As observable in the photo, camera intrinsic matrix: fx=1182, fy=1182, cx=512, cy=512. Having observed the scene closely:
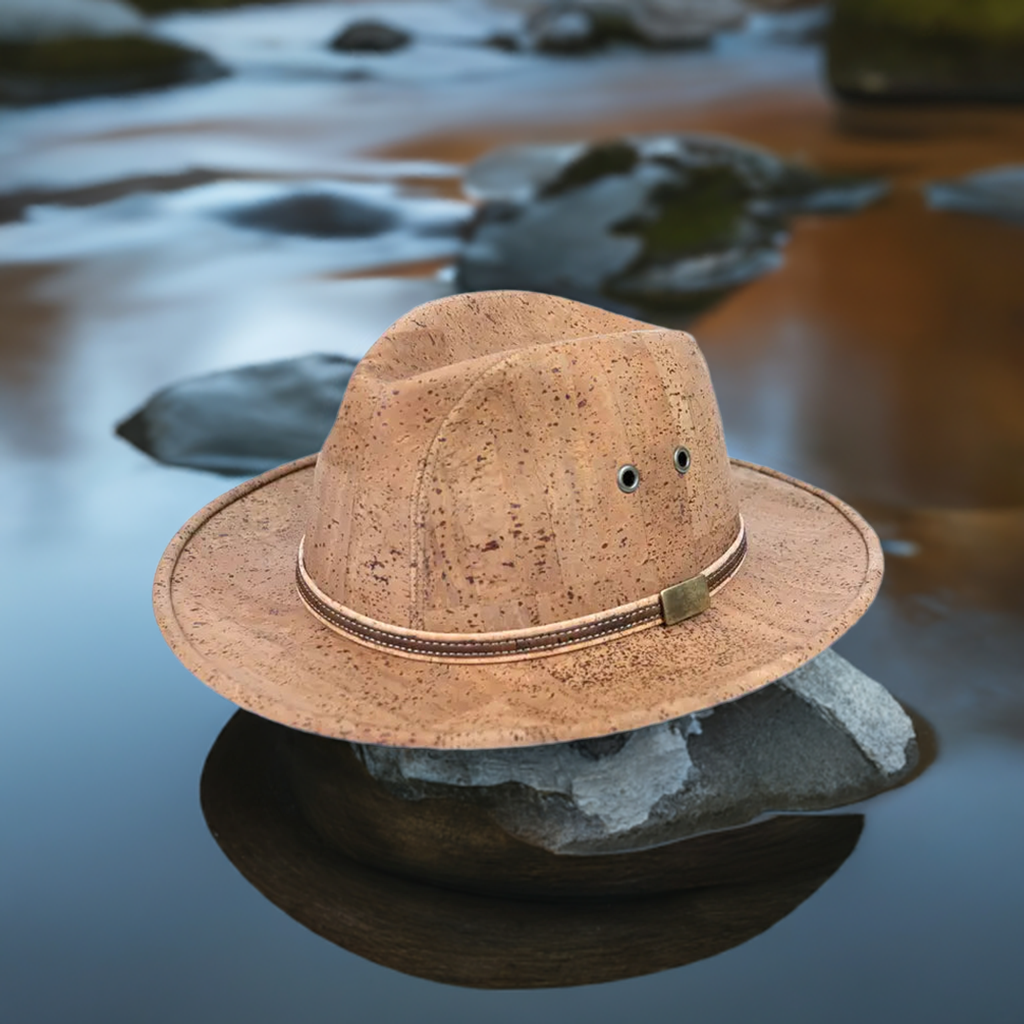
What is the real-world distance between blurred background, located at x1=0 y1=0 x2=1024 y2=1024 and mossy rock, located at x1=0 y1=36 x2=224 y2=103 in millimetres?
22

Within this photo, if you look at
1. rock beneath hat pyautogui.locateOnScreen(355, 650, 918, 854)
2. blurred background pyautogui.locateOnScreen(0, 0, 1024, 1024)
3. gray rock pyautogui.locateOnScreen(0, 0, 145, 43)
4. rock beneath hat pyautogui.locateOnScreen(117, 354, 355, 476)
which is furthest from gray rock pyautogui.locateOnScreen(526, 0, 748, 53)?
rock beneath hat pyautogui.locateOnScreen(355, 650, 918, 854)

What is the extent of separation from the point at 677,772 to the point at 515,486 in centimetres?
52

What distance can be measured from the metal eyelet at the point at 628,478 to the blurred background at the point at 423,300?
60 cm

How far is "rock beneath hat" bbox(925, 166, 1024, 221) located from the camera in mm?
4828

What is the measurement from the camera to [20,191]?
5398 millimetres

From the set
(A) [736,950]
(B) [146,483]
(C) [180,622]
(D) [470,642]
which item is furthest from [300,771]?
(B) [146,483]

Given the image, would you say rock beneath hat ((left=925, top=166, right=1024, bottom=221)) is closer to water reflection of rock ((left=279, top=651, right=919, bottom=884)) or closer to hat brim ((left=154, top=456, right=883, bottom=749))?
hat brim ((left=154, top=456, right=883, bottom=749))

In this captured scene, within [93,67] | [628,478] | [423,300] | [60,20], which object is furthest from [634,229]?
[60,20]

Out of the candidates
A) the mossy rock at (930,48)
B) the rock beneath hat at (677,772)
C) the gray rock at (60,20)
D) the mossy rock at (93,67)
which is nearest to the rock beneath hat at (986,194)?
the mossy rock at (930,48)

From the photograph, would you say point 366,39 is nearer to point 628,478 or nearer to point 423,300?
point 423,300

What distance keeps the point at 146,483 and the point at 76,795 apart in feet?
3.74

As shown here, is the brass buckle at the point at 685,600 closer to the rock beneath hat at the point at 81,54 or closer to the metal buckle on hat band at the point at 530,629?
the metal buckle on hat band at the point at 530,629

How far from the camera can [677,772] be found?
1704mm

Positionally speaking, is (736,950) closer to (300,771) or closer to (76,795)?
(300,771)
